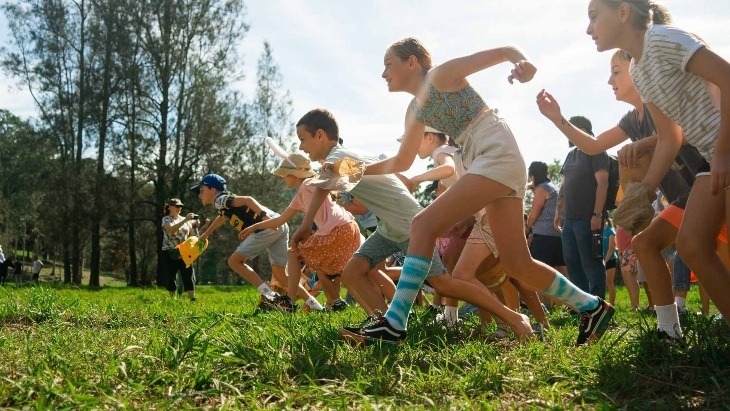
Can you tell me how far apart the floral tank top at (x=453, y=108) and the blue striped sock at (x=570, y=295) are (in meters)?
0.96

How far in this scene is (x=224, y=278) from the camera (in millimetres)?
63625

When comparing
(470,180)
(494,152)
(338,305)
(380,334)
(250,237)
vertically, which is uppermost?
(494,152)

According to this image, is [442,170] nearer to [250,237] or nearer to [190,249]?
[250,237]

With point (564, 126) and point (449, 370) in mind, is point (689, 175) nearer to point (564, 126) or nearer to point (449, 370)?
point (564, 126)

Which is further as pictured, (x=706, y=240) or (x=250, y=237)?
(x=250, y=237)

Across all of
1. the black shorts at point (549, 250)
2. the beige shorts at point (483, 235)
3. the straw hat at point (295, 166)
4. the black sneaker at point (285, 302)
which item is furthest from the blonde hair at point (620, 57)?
the black sneaker at point (285, 302)

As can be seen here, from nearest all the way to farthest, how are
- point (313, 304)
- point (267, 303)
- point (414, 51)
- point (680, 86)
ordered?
point (680, 86) → point (414, 51) → point (267, 303) → point (313, 304)

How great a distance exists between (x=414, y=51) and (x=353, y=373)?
6.63 feet

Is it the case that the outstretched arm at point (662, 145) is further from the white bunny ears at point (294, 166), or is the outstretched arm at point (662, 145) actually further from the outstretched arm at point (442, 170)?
the white bunny ears at point (294, 166)

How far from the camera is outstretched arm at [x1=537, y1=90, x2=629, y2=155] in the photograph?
4258 millimetres

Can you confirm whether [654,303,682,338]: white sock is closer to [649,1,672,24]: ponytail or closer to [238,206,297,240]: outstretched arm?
[649,1,672,24]: ponytail

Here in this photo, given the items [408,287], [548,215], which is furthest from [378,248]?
[548,215]

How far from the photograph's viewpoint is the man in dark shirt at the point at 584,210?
6781 mm

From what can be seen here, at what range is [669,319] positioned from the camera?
3676 millimetres
